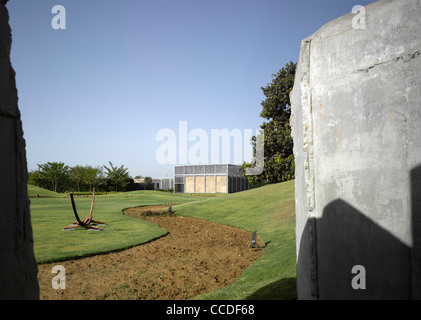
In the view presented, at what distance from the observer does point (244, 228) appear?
12.1 m

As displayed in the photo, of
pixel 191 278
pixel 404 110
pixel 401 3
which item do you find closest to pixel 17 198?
pixel 404 110

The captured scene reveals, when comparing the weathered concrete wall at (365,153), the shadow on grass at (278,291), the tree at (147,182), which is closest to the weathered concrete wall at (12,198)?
the weathered concrete wall at (365,153)

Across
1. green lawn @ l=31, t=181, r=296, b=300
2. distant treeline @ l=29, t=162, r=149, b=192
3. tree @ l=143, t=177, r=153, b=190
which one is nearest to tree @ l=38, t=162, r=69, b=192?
distant treeline @ l=29, t=162, r=149, b=192

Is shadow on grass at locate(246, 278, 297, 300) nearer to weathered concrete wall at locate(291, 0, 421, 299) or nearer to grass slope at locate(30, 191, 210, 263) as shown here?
weathered concrete wall at locate(291, 0, 421, 299)

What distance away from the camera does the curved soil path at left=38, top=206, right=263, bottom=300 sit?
18.0 feet

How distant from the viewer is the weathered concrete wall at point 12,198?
2035 mm

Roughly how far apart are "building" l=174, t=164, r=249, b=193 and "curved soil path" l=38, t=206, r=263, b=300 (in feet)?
101

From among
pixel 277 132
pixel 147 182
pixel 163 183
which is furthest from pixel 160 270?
pixel 163 183

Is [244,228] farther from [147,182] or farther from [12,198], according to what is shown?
[147,182]

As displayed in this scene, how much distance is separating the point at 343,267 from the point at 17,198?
2984 mm

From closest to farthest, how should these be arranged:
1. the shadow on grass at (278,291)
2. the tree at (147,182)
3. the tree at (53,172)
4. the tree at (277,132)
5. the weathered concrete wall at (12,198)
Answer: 1. the weathered concrete wall at (12,198)
2. the shadow on grass at (278,291)
3. the tree at (277,132)
4. the tree at (53,172)
5. the tree at (147,182)

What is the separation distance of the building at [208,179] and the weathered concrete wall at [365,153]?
38075 mm

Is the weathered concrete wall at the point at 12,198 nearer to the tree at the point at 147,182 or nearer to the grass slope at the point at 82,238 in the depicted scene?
the grass slope at the point at 82,238

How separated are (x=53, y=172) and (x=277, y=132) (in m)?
31.7
